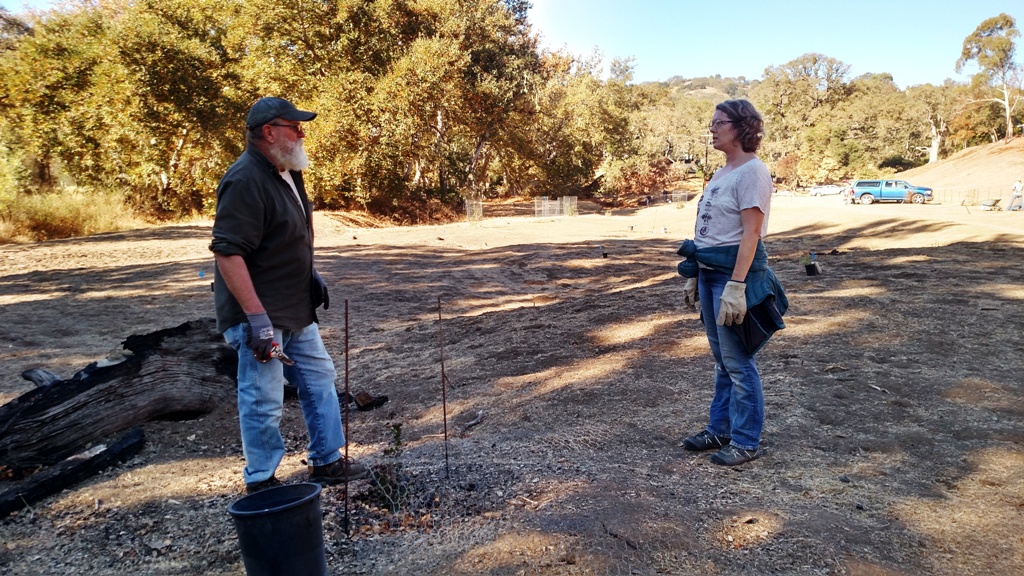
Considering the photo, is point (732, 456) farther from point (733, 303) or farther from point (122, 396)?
point (122, 396)

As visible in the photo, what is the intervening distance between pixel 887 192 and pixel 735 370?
39406 mm

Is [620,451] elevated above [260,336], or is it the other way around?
[260,336]

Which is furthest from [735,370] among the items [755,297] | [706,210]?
[706,210]

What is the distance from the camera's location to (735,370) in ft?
→ 11.4

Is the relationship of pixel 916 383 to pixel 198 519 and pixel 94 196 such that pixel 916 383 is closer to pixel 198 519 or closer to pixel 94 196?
pixel 198 519

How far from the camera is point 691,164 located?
85500 millimetres

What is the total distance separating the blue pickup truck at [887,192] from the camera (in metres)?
36.9

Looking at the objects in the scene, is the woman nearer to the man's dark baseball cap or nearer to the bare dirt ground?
the bare dirt ground

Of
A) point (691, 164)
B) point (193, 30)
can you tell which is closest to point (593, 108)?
point (193, 30)

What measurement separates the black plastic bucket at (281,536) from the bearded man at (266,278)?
69cm

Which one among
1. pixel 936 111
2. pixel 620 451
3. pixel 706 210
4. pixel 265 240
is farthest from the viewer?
pixel 936 111

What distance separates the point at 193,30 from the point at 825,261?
23277 millimetres

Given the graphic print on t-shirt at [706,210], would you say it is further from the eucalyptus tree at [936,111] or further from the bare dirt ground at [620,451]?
the eucalyptus tree at [936,111]

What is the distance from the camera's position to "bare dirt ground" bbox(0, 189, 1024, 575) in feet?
9.18
